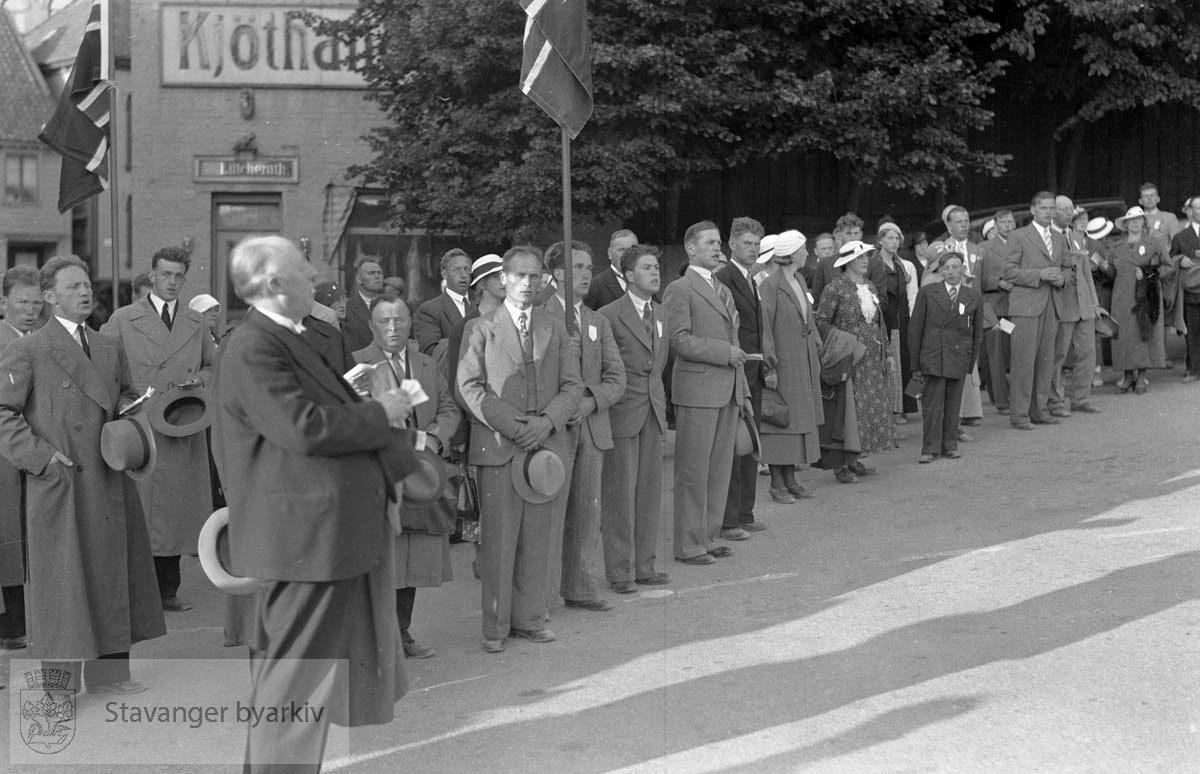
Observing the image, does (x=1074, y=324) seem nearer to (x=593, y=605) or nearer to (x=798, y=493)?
(x=798, y=493)

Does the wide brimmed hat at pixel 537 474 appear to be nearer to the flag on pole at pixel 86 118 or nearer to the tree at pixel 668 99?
the flag on pole at pixel 86 118

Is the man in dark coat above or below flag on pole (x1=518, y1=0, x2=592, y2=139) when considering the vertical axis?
below

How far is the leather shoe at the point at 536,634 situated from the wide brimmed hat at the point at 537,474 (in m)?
0.65

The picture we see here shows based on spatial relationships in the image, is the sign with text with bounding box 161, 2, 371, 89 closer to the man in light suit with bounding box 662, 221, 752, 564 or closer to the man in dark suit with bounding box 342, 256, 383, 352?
the man in dark suit with bounding box 342, 256, 383, 352

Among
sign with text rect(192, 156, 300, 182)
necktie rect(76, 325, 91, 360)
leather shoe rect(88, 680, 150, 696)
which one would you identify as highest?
sign with text rect(192, 156, 300, 182)

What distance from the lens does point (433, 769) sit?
523 cm

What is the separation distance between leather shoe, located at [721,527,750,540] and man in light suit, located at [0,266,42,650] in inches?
166

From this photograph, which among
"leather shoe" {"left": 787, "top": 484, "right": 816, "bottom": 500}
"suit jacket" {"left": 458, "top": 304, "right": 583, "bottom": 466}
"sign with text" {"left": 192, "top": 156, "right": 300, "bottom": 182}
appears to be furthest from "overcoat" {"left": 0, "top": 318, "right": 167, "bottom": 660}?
"sign with text" {"left": 192, "top": 156, "right": 300, "bottom": 182}

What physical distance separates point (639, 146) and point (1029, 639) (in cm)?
1135

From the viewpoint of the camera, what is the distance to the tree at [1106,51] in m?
18.5

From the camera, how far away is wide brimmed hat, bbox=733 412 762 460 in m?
8.87

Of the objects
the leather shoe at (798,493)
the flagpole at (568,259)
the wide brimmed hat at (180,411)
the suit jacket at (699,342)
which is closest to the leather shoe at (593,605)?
the flagpole at (568,259)

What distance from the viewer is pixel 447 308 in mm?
10109

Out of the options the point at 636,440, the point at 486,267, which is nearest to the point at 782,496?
the point at 636,440
